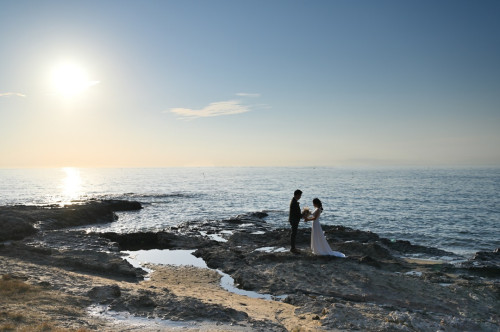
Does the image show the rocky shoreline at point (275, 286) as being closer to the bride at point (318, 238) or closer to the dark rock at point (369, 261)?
the dark rock at point (369, 261)

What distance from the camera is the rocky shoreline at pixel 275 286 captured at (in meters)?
9.51

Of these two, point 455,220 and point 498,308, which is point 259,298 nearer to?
point 498,308

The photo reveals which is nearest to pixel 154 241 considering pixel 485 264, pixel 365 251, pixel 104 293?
pixel 104 293

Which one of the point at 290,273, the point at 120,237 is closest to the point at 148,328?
the point at 290,273

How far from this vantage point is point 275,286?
13.4m

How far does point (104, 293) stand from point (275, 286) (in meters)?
6.15

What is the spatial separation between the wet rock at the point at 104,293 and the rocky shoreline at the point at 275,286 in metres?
0.03

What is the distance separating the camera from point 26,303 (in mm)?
9406

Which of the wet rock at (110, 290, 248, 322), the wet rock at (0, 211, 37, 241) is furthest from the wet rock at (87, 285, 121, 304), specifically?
the wet rock at (0, 211, 37, 241)

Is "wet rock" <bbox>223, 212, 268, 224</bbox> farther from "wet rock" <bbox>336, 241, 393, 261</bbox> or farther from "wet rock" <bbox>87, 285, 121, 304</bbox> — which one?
"wet rock" <bbox>87, 285, 121, 304</bbox>

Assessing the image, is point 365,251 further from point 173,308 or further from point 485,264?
point 173,308

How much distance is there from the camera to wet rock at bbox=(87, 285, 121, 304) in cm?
1052

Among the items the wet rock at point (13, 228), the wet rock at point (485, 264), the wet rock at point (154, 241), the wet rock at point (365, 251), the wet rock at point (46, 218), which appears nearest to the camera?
the wet rock at point (485, 264)

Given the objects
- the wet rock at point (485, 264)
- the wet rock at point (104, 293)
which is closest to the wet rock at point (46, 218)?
the wet rock at point (104, 293)
